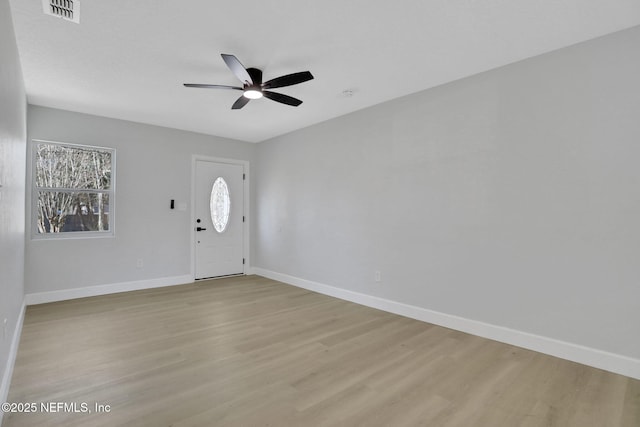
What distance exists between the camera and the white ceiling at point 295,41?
2.23 metres

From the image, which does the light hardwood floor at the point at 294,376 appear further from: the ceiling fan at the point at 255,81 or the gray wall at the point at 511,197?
the ceiling fan at the point at 255,81

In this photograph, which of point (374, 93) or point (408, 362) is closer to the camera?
point (408, 362)

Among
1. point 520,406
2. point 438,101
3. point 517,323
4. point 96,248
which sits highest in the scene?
point 438,101

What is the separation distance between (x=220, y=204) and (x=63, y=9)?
3965mm

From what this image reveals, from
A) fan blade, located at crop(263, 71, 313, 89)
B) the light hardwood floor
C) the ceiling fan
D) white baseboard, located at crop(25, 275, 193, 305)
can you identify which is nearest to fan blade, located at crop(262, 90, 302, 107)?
the ceiling fan

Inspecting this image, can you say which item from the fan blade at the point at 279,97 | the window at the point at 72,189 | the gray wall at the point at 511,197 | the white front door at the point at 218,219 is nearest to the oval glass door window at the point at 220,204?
the white front door at the point at 218,219

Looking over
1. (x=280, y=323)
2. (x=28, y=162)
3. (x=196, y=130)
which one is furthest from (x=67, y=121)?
(x=280, y=323)

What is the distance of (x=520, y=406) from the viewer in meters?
2.05

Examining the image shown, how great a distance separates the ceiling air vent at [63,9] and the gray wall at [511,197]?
3131 millimetres

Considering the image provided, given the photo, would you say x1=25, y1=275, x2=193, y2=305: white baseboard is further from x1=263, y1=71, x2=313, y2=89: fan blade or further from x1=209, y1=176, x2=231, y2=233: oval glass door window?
x1=263, y1=71, x2=313, y2=89: fan blade

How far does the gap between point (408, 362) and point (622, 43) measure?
303 centimetres

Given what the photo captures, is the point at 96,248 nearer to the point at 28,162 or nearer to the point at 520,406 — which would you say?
the point at 28,162

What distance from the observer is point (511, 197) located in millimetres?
3006

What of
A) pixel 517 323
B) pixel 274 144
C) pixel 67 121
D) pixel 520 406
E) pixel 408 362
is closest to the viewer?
pixel 520 406
